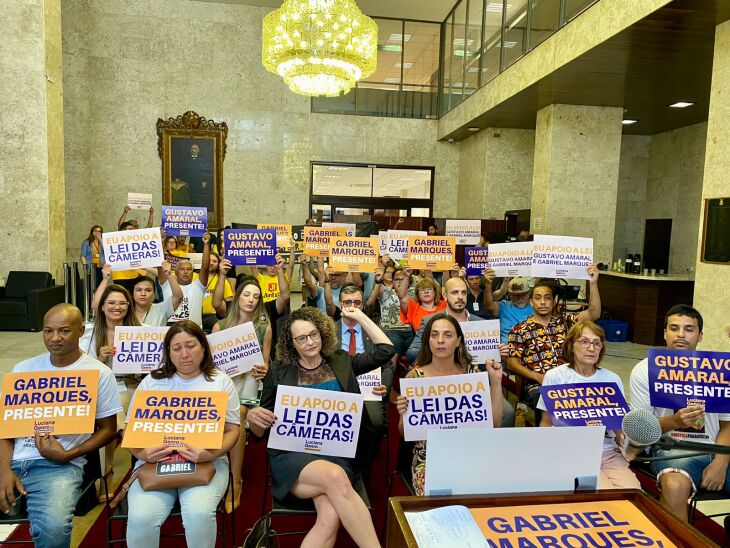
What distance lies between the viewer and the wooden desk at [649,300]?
882cm

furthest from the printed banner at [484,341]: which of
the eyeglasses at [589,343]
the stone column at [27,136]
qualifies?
the stone column at [27,136]

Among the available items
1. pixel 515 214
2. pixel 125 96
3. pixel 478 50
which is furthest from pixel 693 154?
pixel 125 96

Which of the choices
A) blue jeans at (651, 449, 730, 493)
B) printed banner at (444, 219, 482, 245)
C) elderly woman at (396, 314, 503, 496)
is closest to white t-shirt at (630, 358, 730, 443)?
blue jeans at (651, 449, 730, 493)

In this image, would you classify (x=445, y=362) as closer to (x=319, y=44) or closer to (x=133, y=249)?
(x=133, y=249)

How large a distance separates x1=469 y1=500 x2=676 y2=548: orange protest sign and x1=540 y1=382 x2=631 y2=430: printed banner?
121cm

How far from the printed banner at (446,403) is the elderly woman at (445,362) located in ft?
0.61

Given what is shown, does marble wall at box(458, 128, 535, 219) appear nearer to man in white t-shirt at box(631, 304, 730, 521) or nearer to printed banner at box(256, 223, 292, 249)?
printed banner at box(256, 223, 292, 249)

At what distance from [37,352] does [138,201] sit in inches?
180

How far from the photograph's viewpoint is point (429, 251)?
5.76 metres

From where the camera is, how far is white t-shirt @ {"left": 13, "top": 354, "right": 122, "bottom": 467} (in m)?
2.59

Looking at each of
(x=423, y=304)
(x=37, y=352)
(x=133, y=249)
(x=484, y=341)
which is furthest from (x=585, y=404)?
(x=37, y=352)

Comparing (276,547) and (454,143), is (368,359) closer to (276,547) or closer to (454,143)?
(276,547)

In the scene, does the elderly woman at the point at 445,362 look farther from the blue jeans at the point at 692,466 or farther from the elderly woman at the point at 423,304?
the elderly woman at the point at 423,304

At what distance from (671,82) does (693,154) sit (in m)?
4.99
